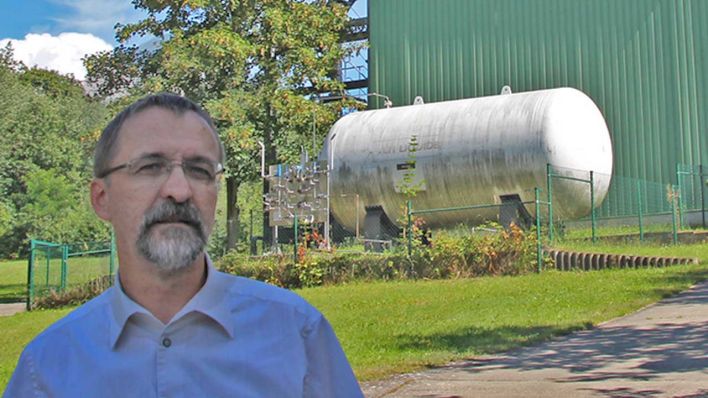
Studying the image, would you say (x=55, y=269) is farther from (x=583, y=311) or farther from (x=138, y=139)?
(x=138, y=139)

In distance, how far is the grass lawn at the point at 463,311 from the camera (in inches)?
341

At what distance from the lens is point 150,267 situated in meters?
2.29

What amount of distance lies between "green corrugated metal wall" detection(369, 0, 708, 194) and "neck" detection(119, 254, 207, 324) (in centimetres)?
2342

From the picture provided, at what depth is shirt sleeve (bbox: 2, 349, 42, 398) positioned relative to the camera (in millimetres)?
2139

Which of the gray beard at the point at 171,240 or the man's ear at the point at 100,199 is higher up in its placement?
the man's ear at the point at 100,199

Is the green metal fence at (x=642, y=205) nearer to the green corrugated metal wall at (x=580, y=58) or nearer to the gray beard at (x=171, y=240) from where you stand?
the green corrugated metal wall at (x=580, y=58)

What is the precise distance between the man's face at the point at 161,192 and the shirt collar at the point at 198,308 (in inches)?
4.1

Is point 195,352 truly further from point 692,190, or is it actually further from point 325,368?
point 692,190

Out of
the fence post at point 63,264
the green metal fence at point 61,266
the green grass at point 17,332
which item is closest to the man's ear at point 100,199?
the green grass at point 17,332

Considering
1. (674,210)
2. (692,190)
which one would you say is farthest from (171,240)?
(692,190)

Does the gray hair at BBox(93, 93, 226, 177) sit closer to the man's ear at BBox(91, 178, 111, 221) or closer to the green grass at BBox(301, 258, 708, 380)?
the man's ear at BBox(91, 178, 111, 221)

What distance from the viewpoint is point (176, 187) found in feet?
7.59

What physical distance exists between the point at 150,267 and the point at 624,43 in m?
24.6

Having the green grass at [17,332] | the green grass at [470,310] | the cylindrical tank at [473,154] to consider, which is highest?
the cylindrical tank at [473,154]
